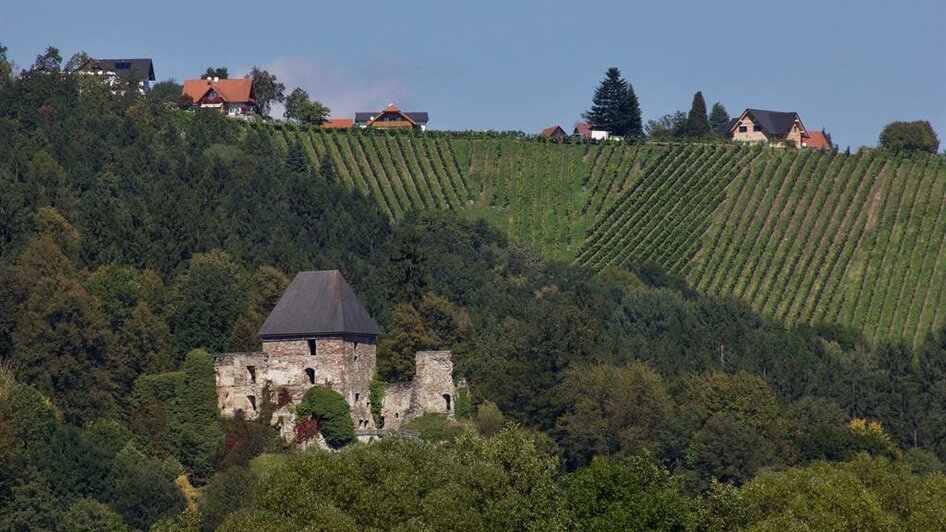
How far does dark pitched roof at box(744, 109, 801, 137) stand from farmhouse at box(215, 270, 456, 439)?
Answer: 93482 mm

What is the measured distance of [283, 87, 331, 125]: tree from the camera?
162 metres

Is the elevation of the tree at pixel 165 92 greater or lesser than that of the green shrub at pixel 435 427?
greater

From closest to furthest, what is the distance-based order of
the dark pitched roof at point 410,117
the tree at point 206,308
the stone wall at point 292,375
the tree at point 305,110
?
the stone wall at point 292,375, the tree at point 206,308, the tree at point 305,110, the dark pitched roof at point 410,117

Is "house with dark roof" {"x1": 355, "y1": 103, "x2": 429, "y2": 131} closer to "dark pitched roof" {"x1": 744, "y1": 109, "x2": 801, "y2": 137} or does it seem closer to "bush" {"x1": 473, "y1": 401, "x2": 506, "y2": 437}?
"dark pitched roof" {"x1": 744, "y1": 109, "x2": 801, "y2": 137}

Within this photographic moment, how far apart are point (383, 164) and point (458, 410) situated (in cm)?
6062

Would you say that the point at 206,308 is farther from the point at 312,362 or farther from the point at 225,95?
the point at 225,95

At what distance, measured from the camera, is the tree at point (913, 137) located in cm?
16162

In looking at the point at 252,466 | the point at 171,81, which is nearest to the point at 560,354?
the point at 252,466

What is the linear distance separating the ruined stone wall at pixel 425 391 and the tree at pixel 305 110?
249 ft

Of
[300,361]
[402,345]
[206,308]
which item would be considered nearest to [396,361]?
[402,345]

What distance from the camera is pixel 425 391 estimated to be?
86562 mm

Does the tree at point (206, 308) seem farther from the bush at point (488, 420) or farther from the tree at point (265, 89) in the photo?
the tree at point (265, 89)

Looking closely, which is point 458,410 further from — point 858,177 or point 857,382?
point 858,177

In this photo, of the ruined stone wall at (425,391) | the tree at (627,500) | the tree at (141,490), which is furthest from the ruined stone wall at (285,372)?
the tree at (627,500)
